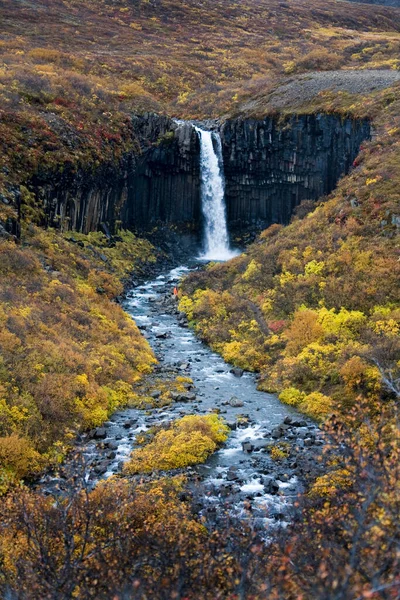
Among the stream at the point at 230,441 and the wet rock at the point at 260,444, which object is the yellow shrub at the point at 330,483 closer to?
the stream at the point at 230,441

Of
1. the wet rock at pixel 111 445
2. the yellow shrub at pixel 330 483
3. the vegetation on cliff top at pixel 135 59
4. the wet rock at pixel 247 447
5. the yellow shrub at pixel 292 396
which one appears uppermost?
the vegetation on cliff top at pixel 135 59

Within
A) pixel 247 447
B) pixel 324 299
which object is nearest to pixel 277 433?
pixel 247 447

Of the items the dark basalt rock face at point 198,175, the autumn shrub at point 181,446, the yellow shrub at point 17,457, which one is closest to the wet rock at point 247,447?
the autumn shrub at point 181,446

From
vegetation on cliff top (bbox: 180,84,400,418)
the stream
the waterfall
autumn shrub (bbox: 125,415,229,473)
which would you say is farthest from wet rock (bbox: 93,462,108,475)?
the waterfall

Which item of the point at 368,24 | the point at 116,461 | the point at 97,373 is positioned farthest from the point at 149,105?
the point at 368,24

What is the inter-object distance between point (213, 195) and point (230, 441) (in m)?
37.4

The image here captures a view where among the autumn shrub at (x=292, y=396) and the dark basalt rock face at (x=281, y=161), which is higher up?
the dark basalt rock face at (x=281, y=161)

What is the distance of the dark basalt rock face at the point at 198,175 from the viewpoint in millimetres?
45000

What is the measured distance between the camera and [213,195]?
2126 inches

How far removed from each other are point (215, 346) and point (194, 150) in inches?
1123

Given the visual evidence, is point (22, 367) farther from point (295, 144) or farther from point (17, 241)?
point (295, 144)

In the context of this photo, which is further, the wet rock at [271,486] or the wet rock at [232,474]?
the wet rock at [232,474]

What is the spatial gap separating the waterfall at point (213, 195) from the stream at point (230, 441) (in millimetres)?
23348

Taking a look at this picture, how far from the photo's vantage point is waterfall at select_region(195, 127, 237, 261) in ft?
174
